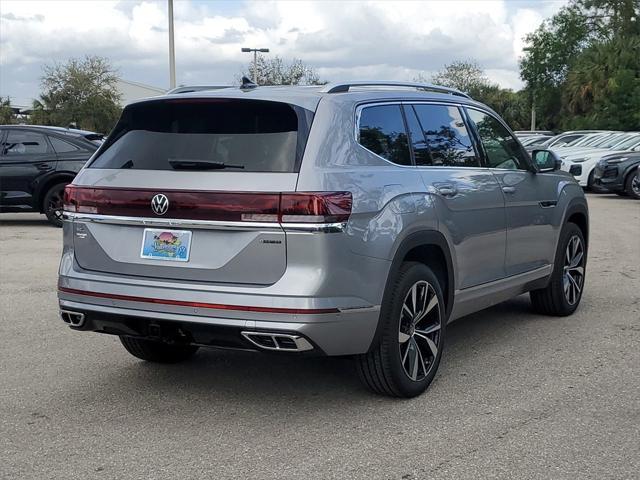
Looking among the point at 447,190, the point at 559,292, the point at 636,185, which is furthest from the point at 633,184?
the point at 447,190

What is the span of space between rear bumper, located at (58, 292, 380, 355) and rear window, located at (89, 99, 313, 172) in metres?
0.77

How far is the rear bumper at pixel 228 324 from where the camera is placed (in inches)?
163

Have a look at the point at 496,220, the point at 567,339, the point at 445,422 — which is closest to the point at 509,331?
the point at 567,339

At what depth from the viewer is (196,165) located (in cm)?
443

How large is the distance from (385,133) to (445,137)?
2.53 feet

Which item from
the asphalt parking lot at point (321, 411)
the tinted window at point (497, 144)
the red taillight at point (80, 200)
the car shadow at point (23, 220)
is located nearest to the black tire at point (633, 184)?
the car shadow at point (23, 220)

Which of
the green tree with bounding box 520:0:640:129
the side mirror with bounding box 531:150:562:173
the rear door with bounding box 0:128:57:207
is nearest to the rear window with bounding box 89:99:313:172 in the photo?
the side mirror with bounding box 531:150:562:173

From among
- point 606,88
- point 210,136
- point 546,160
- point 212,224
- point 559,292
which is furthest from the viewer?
point 606,88

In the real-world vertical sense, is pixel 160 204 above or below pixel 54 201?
above

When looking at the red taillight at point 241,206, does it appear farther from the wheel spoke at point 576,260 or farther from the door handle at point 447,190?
the wheel spoke at point 576,260

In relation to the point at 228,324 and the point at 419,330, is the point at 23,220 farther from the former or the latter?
the point at 228,324

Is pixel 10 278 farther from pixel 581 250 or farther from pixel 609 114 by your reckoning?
pixel 609 114

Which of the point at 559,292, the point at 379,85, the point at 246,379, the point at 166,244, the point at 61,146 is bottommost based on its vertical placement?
the point at 246,379

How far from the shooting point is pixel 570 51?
60250mm
